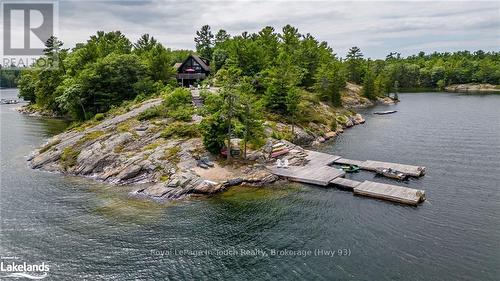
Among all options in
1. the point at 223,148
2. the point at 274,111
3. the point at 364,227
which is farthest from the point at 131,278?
the point at 274,111

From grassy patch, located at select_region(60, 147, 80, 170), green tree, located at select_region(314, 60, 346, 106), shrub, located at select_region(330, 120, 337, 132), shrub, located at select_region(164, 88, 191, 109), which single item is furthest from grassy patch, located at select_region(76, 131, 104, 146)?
green tree, located at select_region(314, 60, 346, 106)

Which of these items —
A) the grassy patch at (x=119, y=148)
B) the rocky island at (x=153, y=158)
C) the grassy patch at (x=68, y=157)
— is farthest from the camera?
the grassy patch at (x=119, y=148)

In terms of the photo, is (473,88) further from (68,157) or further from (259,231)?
(68,157)

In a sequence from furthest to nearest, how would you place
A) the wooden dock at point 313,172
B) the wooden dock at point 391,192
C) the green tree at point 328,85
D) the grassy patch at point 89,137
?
the green tree at point 328,85
the grassy patch at point 89,137
the wooden dock at point 313,172
the wooden dock at point 391,192

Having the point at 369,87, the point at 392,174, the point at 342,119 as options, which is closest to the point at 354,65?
the point at 369,87

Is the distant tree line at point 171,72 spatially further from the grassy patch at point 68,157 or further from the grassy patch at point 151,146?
the grassy patch at point 68,157

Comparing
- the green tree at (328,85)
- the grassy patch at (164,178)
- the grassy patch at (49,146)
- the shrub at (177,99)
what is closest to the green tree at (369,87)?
the green tree at (328,85)

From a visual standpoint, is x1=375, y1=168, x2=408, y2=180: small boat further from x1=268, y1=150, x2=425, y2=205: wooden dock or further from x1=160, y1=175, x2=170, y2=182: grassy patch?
x1=160, y1=175, x2=170, y2=182: grassy patch
